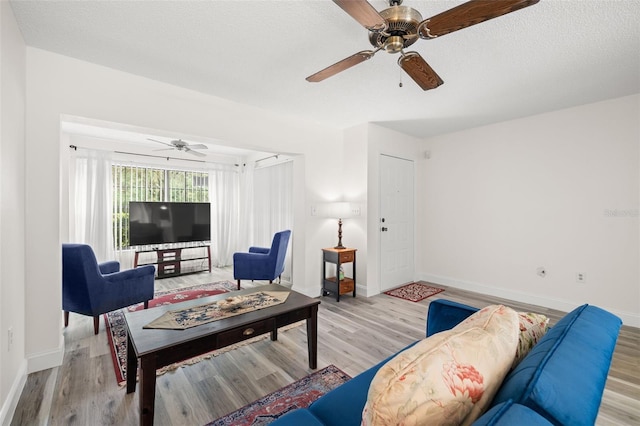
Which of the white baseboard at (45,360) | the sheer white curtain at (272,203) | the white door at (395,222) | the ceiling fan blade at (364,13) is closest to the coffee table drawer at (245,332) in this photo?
the white baseboard at (45,360)

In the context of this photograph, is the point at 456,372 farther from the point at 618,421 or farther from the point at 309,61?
the point at 309,61

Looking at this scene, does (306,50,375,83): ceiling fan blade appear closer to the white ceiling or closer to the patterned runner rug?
the white ceiling

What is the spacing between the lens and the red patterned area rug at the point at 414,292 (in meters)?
4.02

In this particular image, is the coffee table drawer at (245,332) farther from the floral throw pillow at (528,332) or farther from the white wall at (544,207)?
the white wall at (544,207)

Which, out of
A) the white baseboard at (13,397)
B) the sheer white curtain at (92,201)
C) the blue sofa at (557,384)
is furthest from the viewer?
the sheer white curtain at (92,201)

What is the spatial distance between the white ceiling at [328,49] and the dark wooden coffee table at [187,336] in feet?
6.66

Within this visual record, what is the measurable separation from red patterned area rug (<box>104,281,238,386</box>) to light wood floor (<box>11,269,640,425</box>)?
0.06m

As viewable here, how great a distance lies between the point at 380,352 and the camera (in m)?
2.49

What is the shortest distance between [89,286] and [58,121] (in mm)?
1496

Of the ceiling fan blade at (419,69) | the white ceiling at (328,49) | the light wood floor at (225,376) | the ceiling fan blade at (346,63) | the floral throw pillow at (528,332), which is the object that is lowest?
the light wood floor at (225,376)

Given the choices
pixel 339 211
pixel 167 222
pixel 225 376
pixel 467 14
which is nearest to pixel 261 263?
pixel 339 211

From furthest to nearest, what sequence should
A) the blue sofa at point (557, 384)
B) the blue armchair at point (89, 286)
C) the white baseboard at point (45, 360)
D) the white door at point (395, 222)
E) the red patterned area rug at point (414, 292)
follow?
the white door at point (395, 222), the red patterned area rug at point (414, 292), the blue armchair at point (89, 286), the white baseboard at point (45, 360), the blue sofa at point (557, 384)

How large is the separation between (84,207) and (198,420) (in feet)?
15.2

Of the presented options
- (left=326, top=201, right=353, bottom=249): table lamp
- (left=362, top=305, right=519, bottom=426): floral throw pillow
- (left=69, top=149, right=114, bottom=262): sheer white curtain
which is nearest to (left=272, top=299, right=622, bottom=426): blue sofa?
(left=362, top=305, right=519, bottom=426): floral throw pillow
